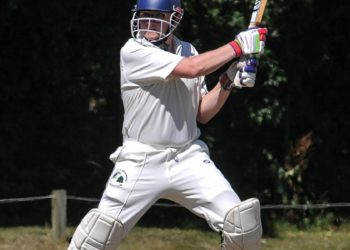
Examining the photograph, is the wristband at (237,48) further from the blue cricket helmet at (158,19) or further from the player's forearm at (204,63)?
the blue cricket helmet at (158,19)

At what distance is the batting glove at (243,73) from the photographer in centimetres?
503

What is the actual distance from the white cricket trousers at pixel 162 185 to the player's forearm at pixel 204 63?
18.0 inches

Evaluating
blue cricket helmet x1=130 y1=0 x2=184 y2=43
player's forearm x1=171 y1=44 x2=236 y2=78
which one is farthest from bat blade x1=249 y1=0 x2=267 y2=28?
blue cricket helmet x1=130 y1=0 x2=184 y2=43

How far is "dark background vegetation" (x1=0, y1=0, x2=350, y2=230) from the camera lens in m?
9.32

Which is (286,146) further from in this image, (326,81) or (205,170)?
(205,170)

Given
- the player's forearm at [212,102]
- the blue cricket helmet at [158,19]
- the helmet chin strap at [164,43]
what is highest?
the blue cricket helmet at [158,19]

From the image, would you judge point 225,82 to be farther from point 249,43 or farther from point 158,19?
point 158,19

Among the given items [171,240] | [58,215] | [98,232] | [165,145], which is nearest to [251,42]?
[165,145]

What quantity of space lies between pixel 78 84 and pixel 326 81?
2.77 metres

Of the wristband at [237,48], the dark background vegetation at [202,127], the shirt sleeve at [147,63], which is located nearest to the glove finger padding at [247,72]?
the wristband at [237,48]

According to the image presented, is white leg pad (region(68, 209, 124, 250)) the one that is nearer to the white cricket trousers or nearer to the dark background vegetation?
the white cricket trousers

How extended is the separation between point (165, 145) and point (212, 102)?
43 cm

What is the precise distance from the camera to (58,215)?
8.46 metres

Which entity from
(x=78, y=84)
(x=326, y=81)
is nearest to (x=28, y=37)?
(x=78, y=84)
